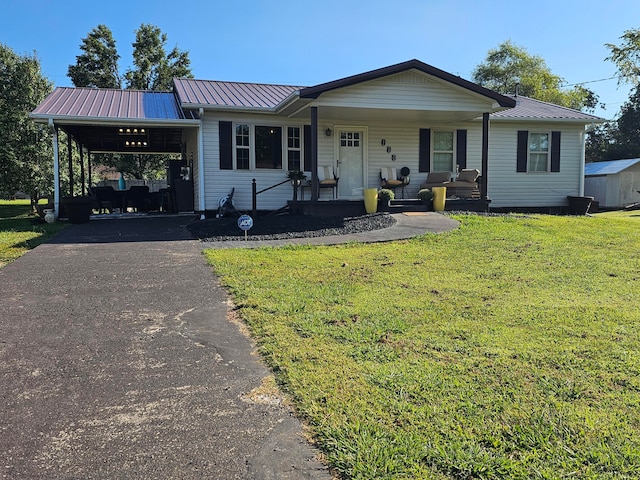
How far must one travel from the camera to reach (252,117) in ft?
43.5

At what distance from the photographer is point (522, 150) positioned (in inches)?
611

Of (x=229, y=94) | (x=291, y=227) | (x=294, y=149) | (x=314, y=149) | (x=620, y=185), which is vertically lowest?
(x=291, y=227)

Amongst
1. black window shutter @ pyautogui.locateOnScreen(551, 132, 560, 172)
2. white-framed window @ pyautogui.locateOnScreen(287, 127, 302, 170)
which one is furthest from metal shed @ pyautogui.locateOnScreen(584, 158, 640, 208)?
white-framed window @ pyautogui.locateOnScreen(287, 127, 302, 170)

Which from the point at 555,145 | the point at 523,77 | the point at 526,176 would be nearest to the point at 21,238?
the point at 526,176

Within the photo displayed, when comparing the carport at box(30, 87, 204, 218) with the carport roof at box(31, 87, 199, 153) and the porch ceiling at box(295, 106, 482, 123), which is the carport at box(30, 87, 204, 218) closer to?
the carport roof at box(31, 87, 199, 153)

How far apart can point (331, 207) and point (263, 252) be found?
14.0 ft

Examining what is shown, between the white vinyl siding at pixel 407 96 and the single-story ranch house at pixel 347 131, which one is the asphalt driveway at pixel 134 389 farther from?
the white vinyl siding at pixel 407 96

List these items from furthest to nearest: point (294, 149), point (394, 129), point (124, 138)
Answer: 1. point (124, 138)
2. point (394, 129)
3. point (294, 149)

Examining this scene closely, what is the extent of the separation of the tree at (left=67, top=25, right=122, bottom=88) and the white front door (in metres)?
24.1

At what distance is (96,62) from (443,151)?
26.6m

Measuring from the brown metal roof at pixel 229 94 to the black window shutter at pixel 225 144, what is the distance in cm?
61

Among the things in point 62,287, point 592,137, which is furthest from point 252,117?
point 592,137

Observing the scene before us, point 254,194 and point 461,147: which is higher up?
point 461,147

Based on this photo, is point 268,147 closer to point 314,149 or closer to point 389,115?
point 314,149
